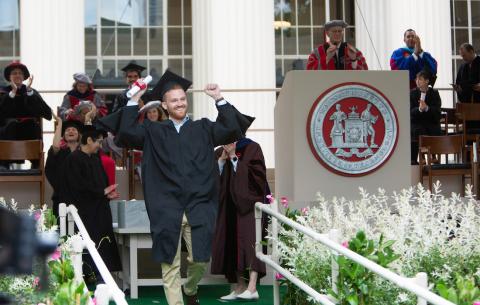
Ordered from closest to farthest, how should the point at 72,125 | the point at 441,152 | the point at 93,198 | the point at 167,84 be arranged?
the point at 167,84
the point at 93,198
the point at 72,125
the point at 441,152

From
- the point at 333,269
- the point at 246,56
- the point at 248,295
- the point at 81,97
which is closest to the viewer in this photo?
the point at 333,269

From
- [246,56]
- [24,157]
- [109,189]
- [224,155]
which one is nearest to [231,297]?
[224,155]

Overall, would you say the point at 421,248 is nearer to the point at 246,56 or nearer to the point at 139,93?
the point at 139,93

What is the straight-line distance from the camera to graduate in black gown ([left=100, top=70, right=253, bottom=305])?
5605mm

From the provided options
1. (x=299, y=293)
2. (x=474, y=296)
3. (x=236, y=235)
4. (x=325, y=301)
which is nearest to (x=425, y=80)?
(x=236, y=235)

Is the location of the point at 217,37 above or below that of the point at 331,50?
above

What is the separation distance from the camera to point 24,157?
1054 cm

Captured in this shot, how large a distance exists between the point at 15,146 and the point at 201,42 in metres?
7.39

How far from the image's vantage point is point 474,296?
3.27 m

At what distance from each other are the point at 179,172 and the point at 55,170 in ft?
13.8

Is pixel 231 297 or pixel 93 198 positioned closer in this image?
pixel 231 297

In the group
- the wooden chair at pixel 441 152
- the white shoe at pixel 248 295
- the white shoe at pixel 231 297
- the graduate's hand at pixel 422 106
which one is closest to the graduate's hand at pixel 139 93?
the white shoe at pixel 248 295

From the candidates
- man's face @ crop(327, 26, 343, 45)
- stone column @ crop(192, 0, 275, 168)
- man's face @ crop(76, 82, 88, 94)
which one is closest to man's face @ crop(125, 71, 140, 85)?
man's face @ crop(76, 82, 88, 94)

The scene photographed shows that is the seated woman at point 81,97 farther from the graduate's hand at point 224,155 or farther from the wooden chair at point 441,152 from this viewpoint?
the wooden chair at point 441,152
